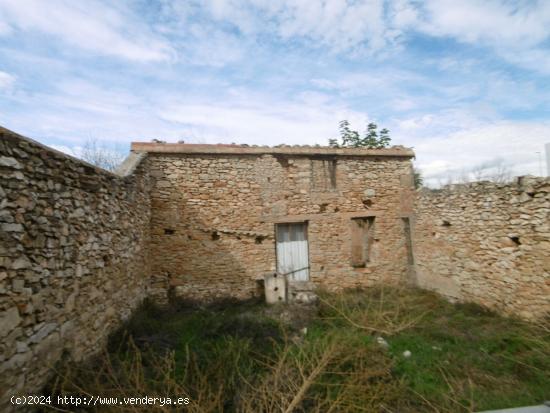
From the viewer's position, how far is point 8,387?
257 centimetres

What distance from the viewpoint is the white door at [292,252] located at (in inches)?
325

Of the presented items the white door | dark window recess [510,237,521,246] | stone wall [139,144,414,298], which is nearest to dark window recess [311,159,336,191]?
stone wall [139,144,414,298]

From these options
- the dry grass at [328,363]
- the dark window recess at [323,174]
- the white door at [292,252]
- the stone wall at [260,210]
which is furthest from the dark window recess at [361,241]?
the dry grass at [328,363]

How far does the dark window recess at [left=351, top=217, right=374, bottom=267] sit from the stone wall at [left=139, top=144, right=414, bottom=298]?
0.46 feet

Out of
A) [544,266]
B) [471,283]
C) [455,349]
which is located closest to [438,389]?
[455,349]

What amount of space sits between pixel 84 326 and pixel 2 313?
1.52m

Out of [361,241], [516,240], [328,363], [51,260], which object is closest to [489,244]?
[516,240]

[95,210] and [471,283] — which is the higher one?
[95,210]

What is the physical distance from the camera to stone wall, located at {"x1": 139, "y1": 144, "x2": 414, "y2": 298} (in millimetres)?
7555

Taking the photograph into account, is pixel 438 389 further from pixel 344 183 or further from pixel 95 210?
pixel 344 183

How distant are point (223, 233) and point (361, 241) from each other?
3848mm

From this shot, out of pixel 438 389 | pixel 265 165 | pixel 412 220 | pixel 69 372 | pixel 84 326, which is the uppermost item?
pixel 265 165

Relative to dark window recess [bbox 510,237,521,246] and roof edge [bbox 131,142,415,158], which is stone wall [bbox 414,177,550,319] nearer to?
dark window recess [bbox 510,237,521,246]

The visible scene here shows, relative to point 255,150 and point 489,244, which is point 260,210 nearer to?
point 255,150
